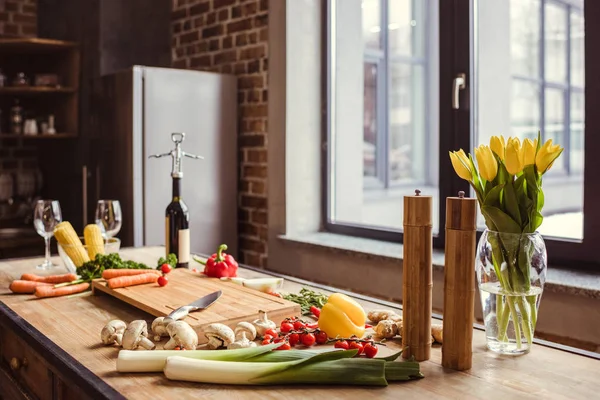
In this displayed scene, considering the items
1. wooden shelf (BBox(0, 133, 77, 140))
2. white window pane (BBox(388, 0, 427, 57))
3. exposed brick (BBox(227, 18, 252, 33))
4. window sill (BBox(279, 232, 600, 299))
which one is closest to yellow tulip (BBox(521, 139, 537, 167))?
window sill (BBox(279, 232, 600, 299))

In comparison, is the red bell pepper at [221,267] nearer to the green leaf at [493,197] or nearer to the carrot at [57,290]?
Result: the carrot at [57,290]

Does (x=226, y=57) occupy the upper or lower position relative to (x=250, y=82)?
upper

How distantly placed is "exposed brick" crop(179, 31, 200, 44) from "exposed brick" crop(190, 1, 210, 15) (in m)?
0.13

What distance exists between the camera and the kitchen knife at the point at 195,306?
56.4 inches

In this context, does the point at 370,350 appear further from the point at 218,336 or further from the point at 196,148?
the point at 196,148

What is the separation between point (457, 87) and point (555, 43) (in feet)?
4.83

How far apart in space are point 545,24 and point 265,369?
3504 millimetres

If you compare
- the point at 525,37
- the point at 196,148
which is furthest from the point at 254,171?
the point at 525,37

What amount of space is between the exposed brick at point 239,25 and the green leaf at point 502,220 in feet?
9.23

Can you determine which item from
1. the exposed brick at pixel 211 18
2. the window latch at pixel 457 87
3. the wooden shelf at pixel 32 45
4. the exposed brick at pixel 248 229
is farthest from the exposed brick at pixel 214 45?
the window latch at pixel 457 87

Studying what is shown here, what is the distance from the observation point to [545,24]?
13.1 ft

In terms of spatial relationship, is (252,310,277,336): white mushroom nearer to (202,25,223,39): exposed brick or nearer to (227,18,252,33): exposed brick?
(227,18,252,33): exposed brick

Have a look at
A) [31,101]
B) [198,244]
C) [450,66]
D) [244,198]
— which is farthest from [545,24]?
[31,101]

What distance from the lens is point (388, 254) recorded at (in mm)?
3070
